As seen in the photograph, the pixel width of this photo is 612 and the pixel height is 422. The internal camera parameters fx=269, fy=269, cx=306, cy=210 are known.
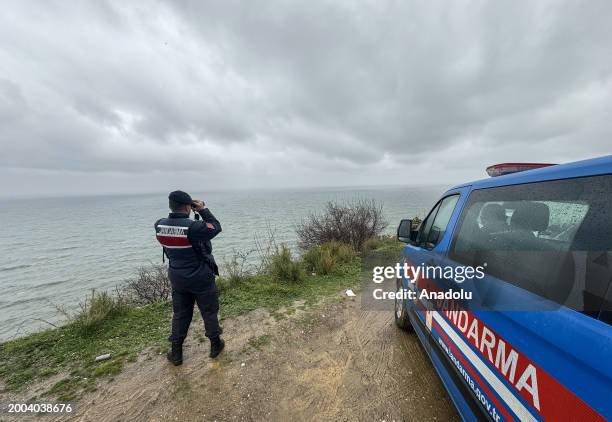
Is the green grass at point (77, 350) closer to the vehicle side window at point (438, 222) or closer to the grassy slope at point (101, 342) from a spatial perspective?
the grassy slope at point (101, 342)

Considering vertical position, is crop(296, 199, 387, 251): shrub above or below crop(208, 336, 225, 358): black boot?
above

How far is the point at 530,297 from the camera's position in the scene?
4.40 ft

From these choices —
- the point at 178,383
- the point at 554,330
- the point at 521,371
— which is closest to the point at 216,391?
the point at 178,383

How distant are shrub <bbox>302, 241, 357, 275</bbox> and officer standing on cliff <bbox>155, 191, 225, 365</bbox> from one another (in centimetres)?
371

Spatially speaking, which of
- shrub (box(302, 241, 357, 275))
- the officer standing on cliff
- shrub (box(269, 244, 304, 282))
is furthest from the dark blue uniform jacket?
shrub (box(302, 241, 357, 275))

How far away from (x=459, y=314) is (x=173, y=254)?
9.44 feet

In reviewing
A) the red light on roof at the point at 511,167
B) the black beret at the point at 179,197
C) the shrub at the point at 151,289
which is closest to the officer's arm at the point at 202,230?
the black beret at the point at 179,197

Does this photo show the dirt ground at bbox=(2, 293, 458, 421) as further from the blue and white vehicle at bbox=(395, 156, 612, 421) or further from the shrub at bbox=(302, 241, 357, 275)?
the shrub at bbox=(302, 241, 357, 275)

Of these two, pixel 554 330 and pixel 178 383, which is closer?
pixel 554 330

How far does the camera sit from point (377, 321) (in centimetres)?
425

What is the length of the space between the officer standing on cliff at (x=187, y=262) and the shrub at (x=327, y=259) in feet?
12.2

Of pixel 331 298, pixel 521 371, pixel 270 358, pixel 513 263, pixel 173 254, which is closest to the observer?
pixel 521 371

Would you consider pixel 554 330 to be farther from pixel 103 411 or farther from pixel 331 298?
pixel 331 298

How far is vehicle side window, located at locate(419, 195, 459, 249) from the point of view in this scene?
262 cm
